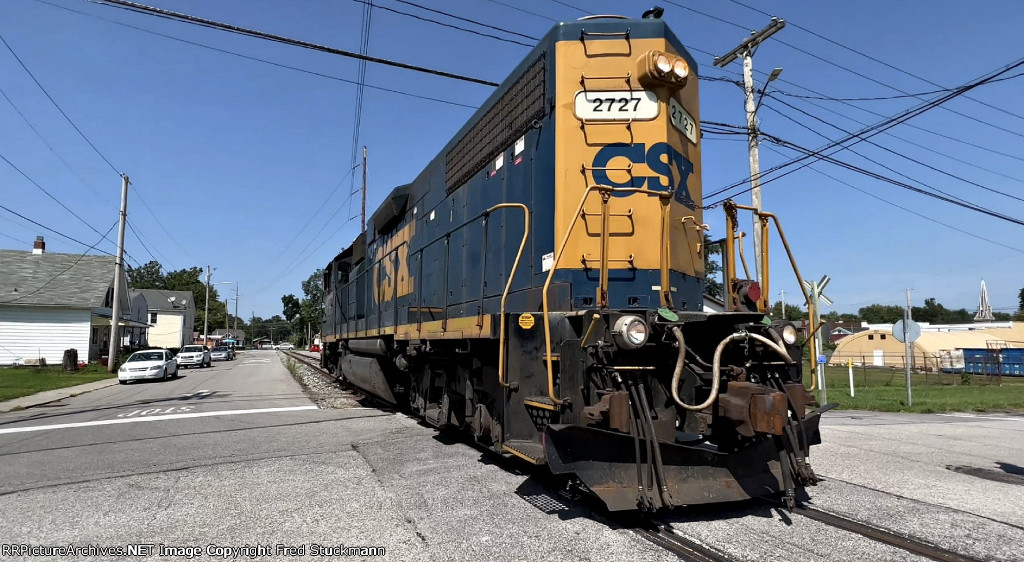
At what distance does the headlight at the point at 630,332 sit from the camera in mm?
3875

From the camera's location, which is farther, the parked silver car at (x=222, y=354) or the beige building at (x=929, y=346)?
the parked silver car at (x=222, y=354)

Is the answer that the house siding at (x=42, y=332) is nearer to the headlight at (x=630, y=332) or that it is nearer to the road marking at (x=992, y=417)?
the headlight at (x=630, y=332)

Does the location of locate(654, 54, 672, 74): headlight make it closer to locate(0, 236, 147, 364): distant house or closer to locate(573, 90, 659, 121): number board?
locate(573, 90, 659, 121): number board

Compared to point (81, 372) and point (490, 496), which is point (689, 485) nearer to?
point (490, 496)

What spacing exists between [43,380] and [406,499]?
21.3 metres

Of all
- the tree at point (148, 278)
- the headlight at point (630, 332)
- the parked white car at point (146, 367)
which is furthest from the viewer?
the tree at point (148, 278)

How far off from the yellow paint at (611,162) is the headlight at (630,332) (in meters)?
1.06

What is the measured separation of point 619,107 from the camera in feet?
17.0

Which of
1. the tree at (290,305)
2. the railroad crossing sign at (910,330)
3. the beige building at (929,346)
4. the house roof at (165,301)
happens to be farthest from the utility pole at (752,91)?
the tree at (290,305)

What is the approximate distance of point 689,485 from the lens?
402cm

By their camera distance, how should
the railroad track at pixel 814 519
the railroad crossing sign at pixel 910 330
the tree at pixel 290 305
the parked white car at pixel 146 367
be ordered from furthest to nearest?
the tree at pixel 290 305 < the parked white car at pixel 146 367 < the railroad crossing sign at pixel 910 330 < the railroad track at pixel 814 519

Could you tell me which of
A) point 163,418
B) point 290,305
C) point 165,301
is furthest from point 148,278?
point 163,418

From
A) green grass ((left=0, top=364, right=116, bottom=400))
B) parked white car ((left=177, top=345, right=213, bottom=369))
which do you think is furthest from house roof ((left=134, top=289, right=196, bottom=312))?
green grass ((left=0, top=364, right=116, bottom=400))

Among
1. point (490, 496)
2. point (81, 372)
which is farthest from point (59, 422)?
point (81, 372)
